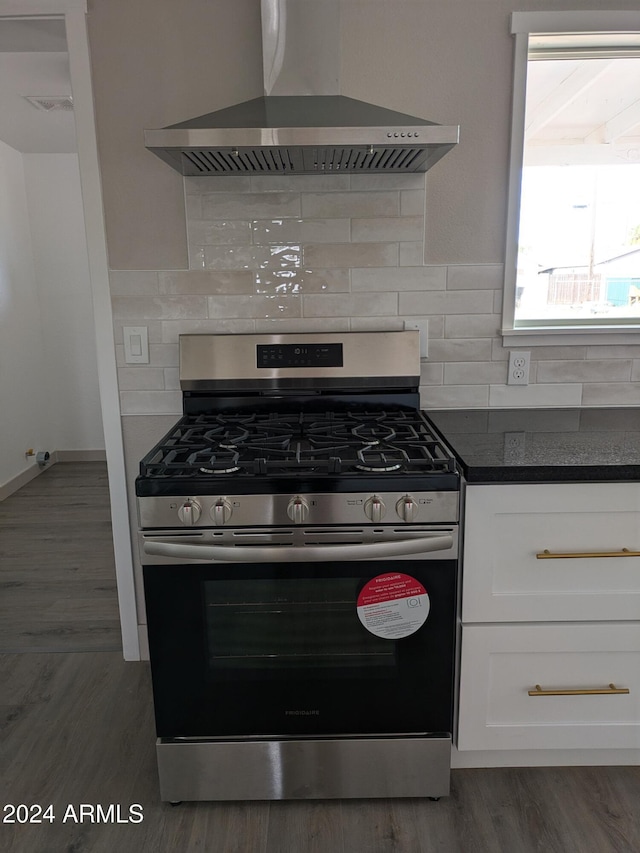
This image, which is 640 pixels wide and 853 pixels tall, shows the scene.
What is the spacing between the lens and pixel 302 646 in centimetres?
151

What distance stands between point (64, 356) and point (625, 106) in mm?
4005

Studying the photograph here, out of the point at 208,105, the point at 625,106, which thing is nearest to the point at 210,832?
the point at 208,105

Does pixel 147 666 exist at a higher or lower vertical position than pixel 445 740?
lower

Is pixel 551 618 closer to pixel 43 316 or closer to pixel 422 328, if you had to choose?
pixel 422 328

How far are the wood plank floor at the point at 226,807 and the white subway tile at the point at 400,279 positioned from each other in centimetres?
147

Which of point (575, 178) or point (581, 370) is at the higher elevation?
point (575, 178)

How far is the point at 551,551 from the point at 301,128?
1215 mm

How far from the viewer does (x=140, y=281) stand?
2.02 m

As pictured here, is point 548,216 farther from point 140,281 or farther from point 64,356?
point 64,356

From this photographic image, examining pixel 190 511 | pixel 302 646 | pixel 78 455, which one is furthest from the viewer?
pixel 78 455

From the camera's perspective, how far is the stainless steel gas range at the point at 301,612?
1.42 metres

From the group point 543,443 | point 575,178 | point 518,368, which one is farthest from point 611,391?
point 575,178

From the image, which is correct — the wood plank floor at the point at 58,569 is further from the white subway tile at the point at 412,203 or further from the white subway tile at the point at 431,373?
the white subway tile at the point at 412,203

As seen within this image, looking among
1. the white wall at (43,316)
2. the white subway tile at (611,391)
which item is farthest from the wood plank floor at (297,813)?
the white wall at (43,316)
